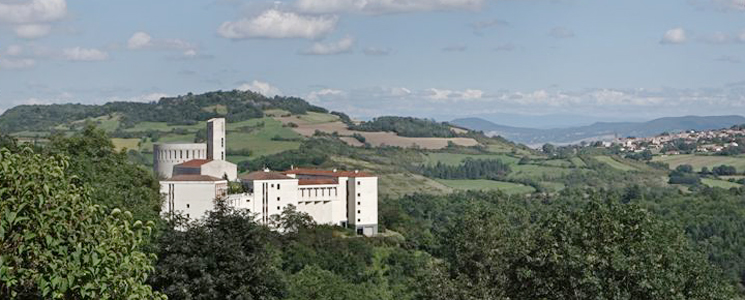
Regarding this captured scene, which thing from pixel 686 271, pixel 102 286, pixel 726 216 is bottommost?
pixel 726 216

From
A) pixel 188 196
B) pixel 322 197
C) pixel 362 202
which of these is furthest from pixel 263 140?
pixel 188 196

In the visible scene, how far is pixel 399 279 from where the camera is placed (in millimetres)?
71750

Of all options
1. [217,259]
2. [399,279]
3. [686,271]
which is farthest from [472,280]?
[399,279]

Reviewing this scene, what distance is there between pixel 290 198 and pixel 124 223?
65.7 metres

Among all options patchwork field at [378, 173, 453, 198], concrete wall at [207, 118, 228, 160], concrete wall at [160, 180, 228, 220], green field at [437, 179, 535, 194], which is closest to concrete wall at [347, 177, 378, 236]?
concrete wall at [207, 118, 228, 160]

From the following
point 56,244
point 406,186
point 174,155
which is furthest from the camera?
point 406,186

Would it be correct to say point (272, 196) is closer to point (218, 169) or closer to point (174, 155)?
point (218, 169)

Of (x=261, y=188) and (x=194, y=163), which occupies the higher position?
(x=194, y=163)

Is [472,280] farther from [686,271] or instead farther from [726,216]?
[726,216]

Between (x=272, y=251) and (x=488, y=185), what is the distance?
132463mm

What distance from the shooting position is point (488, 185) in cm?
17200

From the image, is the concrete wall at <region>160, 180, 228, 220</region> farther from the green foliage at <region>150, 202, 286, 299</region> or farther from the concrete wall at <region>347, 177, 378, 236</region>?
the green foliage at <region>150, 202, 286, 299</region>

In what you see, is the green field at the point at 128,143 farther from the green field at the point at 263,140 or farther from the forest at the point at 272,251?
the forest at the point at 272,251

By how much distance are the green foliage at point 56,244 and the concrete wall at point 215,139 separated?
72.7 metres
